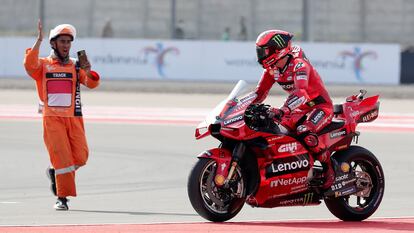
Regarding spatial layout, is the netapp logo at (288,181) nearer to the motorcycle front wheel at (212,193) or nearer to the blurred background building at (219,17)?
the motorcycle front wheel at (212,193)

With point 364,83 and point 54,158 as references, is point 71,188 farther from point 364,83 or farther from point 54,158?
point 364,83

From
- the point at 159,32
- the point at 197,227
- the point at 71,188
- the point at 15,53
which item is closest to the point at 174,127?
the point at 71,188

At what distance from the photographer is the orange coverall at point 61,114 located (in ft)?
32.8

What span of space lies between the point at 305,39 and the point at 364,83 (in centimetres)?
345

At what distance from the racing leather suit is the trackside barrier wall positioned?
2091 cm

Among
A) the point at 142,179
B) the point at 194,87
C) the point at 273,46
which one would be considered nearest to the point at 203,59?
the point at 194,87

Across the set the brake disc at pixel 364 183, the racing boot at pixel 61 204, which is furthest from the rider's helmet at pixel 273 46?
the racing boot at pixel 61 204

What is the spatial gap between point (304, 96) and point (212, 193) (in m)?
1.08

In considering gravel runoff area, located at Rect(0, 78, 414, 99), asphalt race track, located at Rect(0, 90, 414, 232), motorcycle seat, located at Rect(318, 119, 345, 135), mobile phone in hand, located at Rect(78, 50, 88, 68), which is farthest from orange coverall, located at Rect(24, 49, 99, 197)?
gravel runoff area, located at Rect(0, 78, 414, 99)

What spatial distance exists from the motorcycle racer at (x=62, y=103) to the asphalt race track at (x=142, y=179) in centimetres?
39

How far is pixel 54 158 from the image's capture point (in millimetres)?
10000

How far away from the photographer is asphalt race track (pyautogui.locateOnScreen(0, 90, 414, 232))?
892cm

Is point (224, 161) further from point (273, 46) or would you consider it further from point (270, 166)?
point (273, 46)

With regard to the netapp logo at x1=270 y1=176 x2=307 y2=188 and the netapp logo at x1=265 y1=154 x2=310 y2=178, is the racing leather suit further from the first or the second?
the netapp logo at x1=270 y1=176 x2=307 y2=188
